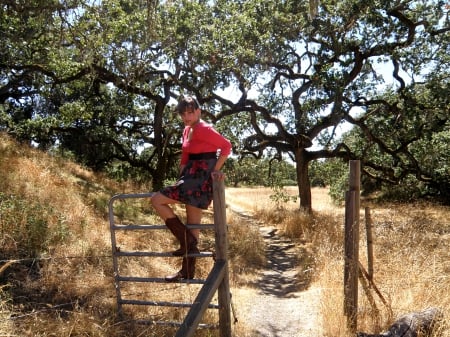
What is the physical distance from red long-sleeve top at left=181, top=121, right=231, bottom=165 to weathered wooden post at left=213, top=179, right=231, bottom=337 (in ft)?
1.31

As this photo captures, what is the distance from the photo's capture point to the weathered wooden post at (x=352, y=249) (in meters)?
4.50

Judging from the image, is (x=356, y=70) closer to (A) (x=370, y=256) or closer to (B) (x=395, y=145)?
(B) (x=395, y=145)

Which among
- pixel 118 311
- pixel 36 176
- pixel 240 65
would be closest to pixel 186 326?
pixel 118 311

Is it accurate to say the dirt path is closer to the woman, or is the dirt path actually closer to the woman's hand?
the woman

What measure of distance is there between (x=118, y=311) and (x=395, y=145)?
43.8ft

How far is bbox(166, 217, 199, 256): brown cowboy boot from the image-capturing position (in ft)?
12.3

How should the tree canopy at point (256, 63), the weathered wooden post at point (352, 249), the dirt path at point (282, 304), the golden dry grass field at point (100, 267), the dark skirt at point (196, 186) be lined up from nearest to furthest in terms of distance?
the dark skirt at point (196, 186) < the golden dry grass field at point (100, 267) < the weathered wooden post at point (352, 249) < the dirt path at point (282, 304) < the tree canopy at point (256, 63)

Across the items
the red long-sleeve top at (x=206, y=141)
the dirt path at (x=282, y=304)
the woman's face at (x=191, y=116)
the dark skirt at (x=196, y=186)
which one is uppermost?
the woman's face at (x=191, y=116)

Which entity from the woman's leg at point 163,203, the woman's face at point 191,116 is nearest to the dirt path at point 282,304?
the woman's leg at point 163,203

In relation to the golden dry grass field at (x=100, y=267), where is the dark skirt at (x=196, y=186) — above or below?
above

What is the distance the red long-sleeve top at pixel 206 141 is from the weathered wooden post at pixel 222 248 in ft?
1.31

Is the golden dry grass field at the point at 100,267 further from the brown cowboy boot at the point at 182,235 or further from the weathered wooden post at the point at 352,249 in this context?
the brown cowboy boot at the point at 182,235

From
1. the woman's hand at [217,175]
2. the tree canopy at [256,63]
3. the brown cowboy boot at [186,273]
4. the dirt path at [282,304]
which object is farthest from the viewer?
the tree canopy at [256,63]

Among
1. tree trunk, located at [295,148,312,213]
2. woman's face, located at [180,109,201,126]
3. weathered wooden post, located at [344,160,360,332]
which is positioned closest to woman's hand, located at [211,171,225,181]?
woman's face, located at [180,109,201,126]
